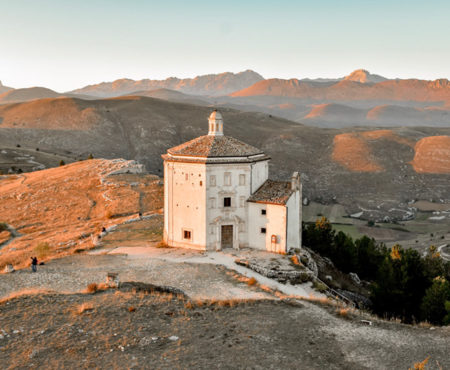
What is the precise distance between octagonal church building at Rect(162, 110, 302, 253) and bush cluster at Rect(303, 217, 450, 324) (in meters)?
8.66

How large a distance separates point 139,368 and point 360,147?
477 ft

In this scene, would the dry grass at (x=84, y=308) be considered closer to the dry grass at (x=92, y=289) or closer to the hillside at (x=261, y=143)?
the dry grass at (x=92, y=289)

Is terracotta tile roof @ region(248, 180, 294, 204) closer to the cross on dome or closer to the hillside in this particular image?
the cross on dome

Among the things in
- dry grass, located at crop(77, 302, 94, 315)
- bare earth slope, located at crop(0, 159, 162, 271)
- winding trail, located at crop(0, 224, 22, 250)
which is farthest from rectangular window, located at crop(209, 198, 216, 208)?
winding trail, located at crop(0, 224, 22, 250)

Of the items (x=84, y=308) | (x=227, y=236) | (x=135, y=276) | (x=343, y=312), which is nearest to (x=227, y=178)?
(x=227, y=236)

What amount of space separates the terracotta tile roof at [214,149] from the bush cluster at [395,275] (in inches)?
637

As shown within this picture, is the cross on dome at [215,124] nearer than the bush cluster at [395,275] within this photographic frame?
No

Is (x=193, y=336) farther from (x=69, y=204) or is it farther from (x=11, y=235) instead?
(x=69, y=204)

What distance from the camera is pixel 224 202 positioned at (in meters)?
33.9

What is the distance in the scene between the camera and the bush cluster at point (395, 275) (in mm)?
30753

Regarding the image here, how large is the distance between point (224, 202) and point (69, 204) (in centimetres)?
3239

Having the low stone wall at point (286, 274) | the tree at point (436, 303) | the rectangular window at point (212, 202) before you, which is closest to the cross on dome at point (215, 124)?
the rectangular window at point (212, 202)

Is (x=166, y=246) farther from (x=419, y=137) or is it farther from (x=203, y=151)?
(x=419, y=137)

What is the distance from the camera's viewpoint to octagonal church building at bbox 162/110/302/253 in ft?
109
